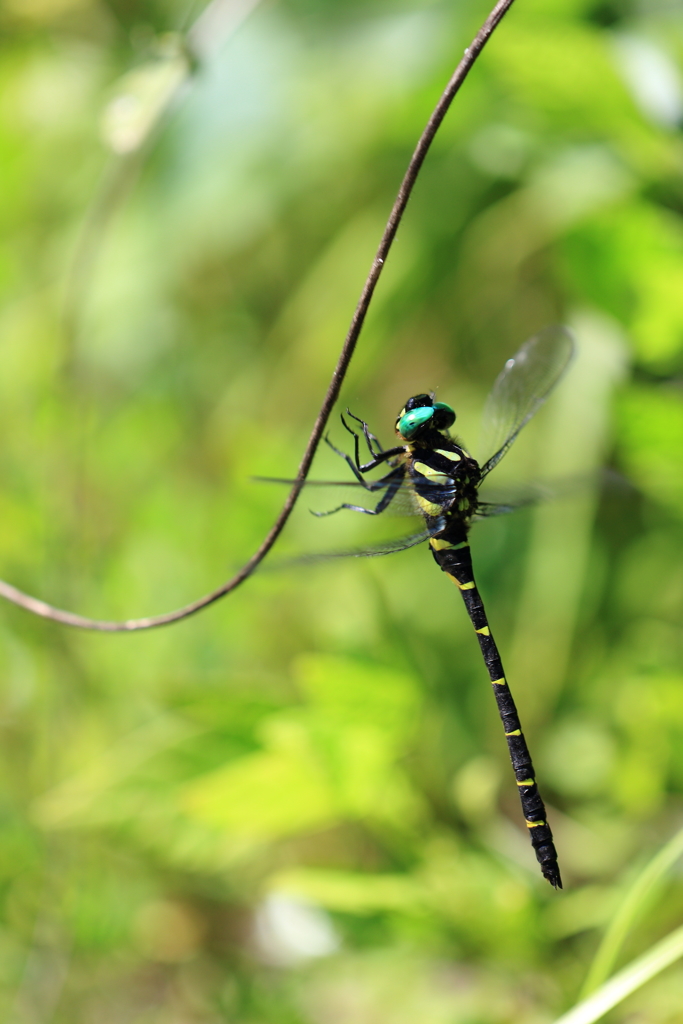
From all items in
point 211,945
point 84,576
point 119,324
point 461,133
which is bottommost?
point 211,945

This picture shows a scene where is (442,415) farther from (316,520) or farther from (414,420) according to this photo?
(316,520)

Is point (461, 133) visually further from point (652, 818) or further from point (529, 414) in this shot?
point (652, 818)

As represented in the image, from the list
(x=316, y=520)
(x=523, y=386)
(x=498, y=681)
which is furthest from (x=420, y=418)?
(x=316, y=520)

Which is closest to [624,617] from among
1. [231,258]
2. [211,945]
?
[211,945]

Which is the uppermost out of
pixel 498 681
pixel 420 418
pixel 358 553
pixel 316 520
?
pixel 316 520

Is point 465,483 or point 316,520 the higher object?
point 316,520

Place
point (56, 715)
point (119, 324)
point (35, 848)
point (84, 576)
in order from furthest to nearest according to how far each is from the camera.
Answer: point (119, 324) → point (84, 576) → point (56, 715) → point (35, 848)

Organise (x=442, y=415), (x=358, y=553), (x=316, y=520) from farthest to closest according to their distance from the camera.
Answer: (x=316, y=520), (x=442, y=415), (x=358, y=553)

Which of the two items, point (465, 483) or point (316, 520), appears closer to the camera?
point (465, 483)
